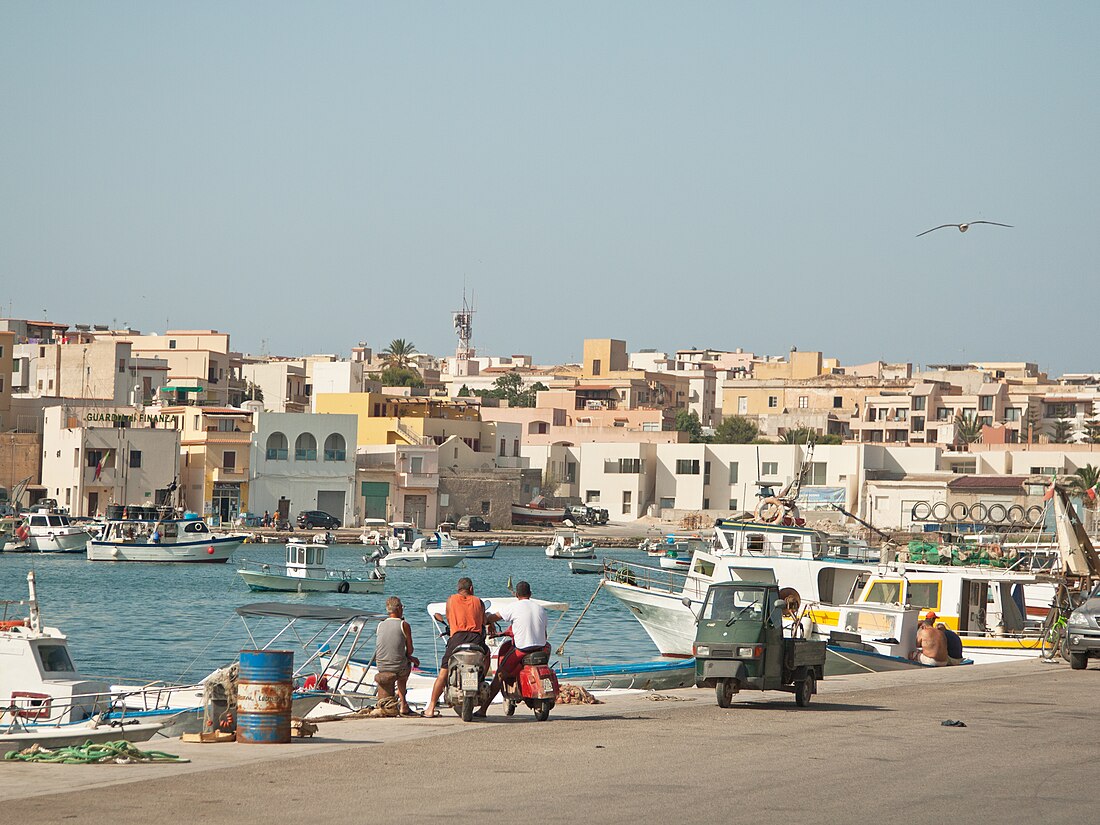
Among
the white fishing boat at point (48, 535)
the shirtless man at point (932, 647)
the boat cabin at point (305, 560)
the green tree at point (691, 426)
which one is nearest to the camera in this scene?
the shirtless man at point (932, 647)

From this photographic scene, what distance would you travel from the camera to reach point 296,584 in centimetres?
6212

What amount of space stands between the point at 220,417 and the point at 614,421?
43.1 m

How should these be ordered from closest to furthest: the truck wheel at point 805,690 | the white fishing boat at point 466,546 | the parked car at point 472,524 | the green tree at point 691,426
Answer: the truck wheel at point 805,690 → the white fishing boat at point 466,546 → the parked car at point 472,524 → the green tree at point 691,426

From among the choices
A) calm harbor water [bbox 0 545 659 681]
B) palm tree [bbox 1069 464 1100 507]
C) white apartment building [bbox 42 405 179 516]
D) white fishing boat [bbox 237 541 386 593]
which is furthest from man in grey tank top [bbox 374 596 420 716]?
palm tree [bbox 1069 464 1100 507]

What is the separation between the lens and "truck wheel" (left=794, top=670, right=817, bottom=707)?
17.6 meters

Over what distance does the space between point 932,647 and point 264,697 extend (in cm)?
1557

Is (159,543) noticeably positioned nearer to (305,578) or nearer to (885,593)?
(305,578)

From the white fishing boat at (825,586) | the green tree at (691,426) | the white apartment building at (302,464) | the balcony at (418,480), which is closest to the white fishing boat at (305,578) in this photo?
the white fishing boat at (825,586)

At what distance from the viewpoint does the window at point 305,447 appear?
91.9 m

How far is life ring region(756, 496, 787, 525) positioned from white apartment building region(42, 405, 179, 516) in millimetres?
53069

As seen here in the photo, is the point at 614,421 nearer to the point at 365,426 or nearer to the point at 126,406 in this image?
the point at 365,426

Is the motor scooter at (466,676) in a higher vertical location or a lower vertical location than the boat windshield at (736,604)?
lower

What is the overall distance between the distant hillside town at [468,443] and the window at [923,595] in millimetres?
36722

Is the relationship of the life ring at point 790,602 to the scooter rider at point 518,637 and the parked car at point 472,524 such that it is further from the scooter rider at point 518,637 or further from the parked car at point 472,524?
the parked car at point 472,524
